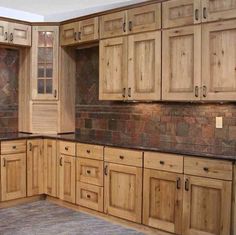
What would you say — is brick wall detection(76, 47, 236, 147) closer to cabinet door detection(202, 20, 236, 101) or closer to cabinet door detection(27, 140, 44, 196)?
cabinet door detection(202, 20, 236, 101)

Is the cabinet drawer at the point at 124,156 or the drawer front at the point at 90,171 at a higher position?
the cabinet drawer at the point at 124,156

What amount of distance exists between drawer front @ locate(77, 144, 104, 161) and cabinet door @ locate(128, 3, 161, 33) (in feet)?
4.57

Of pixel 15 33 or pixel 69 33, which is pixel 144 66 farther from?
pixel 15 33

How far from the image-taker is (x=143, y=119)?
4.47 metres

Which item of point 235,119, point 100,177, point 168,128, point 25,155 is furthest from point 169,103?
point 25,155

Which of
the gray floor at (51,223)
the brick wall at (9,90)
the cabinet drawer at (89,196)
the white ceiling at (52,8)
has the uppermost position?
the white ceiling at (52,8)

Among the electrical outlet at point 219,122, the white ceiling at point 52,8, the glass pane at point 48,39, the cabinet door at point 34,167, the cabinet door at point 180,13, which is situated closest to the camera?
the cabinet door at point 180,13

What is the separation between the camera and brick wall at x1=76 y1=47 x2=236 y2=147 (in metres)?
3.79

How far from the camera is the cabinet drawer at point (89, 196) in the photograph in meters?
4.17

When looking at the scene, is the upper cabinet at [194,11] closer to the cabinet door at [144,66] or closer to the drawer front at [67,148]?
the cabinet door at [144,66]

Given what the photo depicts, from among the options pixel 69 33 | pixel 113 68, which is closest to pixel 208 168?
pixel 113 68

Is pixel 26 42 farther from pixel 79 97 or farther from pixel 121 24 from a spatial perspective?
pixel 121 24

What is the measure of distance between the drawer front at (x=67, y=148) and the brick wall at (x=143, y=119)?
1.35ft

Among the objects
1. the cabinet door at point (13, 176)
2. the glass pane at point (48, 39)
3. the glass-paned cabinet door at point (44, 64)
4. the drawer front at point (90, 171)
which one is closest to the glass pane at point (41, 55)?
the glass-paned cabinet door at point (44, 64)
